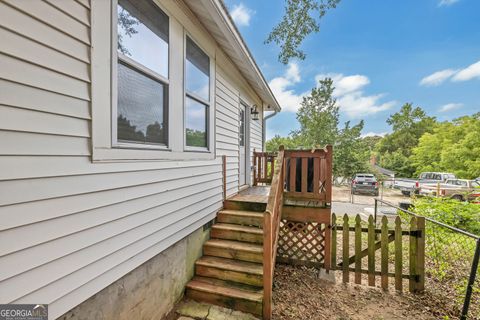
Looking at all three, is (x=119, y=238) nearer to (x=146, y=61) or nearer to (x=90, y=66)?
(x=90, y=66)

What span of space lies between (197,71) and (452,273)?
555 centimetres

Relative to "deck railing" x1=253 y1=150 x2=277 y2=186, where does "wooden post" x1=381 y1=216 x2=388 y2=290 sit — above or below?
below

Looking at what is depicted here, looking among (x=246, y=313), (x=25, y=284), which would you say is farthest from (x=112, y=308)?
(x=246, y=313)

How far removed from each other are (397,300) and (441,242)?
1808mm

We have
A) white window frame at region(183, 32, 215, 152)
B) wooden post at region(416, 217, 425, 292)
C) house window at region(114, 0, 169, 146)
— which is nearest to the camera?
house window at region(114, 0, 169, 146)

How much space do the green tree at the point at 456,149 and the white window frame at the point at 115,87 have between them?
20.6 m

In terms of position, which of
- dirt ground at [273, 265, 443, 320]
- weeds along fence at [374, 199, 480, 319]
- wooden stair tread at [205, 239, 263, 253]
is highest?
wooden stair tread at [205, 239, 263, 253]

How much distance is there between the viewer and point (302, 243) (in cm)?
418

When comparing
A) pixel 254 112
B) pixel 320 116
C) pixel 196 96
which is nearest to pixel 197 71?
pixel 196 96

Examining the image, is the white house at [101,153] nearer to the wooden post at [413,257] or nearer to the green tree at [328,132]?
the wooden post at [413,257]

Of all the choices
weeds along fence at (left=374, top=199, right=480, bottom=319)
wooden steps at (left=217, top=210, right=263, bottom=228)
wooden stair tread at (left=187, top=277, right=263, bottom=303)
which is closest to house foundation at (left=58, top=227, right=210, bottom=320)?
wooden stair tread at (left=187, top=277, right=263, bottom=303)

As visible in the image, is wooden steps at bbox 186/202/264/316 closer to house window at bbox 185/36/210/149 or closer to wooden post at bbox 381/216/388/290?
house window at bbox 185/36/210/149

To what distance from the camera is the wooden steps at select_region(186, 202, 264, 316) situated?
2.84 m

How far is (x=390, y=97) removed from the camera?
129 feet
